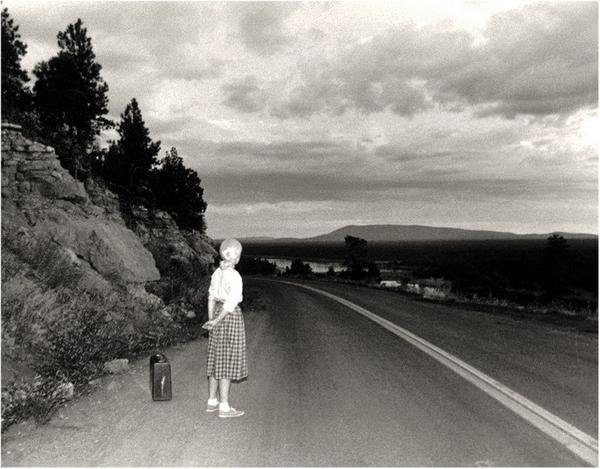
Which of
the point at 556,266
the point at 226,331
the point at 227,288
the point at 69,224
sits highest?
the point at 69,224

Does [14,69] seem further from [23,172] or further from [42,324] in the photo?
[42,324]

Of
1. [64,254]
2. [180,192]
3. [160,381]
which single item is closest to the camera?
[160,381]

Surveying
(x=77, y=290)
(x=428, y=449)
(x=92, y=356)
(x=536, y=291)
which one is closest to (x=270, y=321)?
(x=77, y=290)

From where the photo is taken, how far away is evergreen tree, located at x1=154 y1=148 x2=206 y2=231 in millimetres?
27906

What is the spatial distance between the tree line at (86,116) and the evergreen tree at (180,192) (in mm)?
62

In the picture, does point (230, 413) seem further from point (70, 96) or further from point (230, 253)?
point (70, 96)

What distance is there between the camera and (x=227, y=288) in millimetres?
5199

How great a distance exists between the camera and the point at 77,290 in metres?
9.18

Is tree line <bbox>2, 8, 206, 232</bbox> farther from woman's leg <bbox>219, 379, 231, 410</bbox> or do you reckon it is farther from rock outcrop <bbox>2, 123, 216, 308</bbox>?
woman's leg <bbox>219, 379, 231, 410</bbox>

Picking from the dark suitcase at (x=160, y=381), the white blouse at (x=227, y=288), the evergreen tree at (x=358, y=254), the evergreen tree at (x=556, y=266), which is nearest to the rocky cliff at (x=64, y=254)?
the dark suitcase at (x=160, y=381)

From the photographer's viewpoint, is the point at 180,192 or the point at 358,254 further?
the point at 358,254

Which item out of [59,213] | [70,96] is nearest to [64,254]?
[59,213]

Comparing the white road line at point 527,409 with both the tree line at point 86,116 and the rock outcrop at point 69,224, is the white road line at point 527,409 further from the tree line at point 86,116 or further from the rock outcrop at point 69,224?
the tree line at point 86,116

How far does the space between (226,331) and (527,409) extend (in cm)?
320
